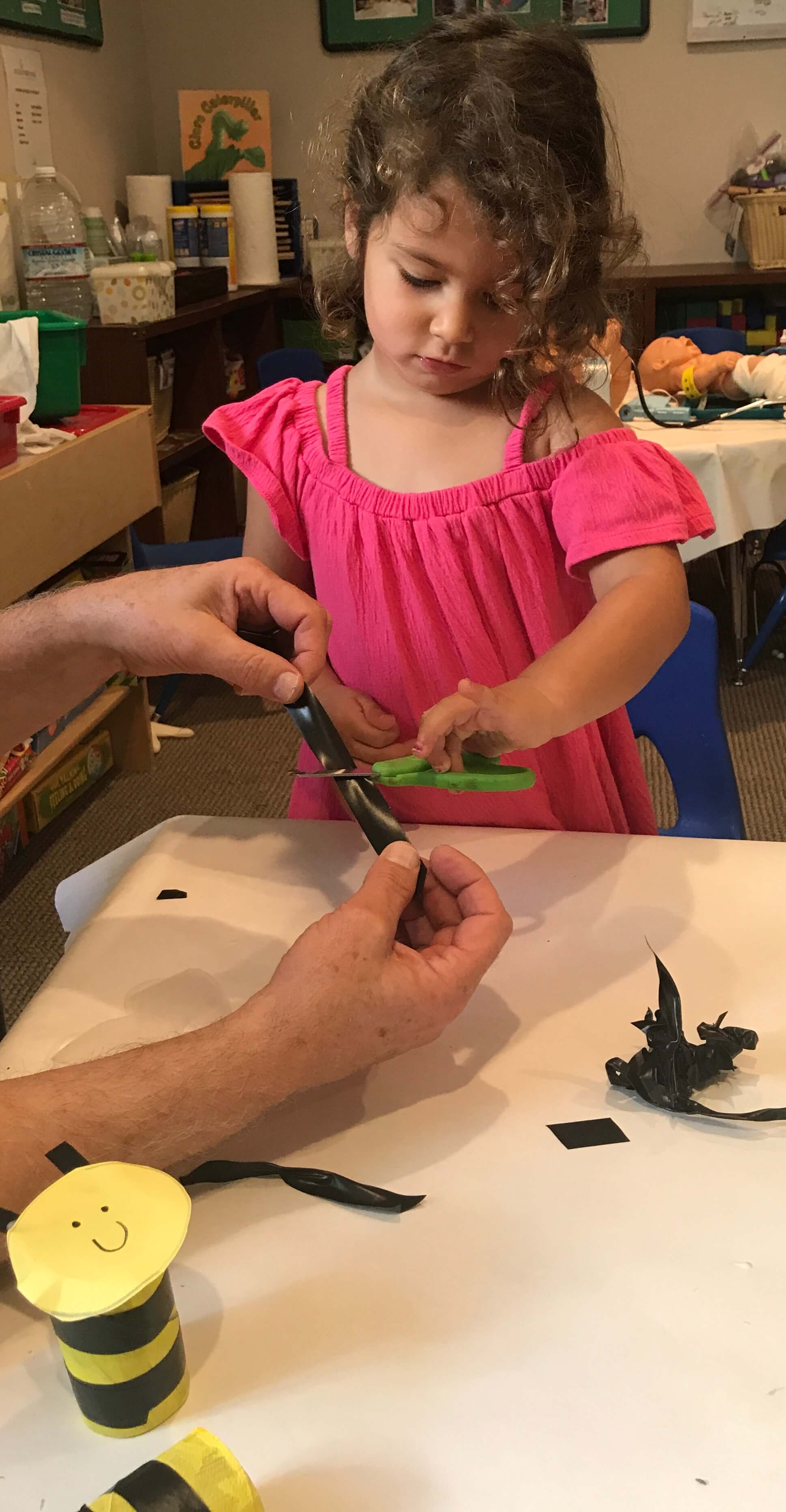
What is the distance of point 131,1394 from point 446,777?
0.43 metres

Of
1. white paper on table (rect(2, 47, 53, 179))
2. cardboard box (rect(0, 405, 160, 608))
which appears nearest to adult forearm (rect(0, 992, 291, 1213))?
cardboard box (rect(0, 405, 160, 608))

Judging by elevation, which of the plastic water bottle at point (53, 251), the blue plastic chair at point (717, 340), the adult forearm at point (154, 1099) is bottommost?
the adult forearm at point (154, 1099)

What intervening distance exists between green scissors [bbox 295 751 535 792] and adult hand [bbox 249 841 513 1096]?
89 millimetres

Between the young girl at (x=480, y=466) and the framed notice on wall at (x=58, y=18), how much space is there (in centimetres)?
223

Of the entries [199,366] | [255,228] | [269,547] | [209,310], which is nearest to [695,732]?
[269,547]

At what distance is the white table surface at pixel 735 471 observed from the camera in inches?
A: 97.7

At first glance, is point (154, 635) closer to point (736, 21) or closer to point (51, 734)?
point (51, 734)

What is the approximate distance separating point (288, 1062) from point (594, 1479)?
25cm

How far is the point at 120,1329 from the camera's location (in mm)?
480

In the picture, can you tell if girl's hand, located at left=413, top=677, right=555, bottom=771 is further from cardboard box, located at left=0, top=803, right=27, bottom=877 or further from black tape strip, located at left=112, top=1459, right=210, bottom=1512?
cardboard box, located at left=0, top=803, right=27, bottom=877

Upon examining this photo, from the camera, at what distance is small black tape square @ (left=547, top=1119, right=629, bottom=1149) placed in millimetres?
663

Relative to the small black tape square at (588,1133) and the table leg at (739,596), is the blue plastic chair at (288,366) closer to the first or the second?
the table leg at (739,596)

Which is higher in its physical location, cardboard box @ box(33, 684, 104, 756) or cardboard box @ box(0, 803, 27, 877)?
cardboard box @ box(33, 684, 104, 756)

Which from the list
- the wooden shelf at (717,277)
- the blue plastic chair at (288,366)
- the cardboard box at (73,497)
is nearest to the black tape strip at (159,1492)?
the cardboard box at (73,497)
